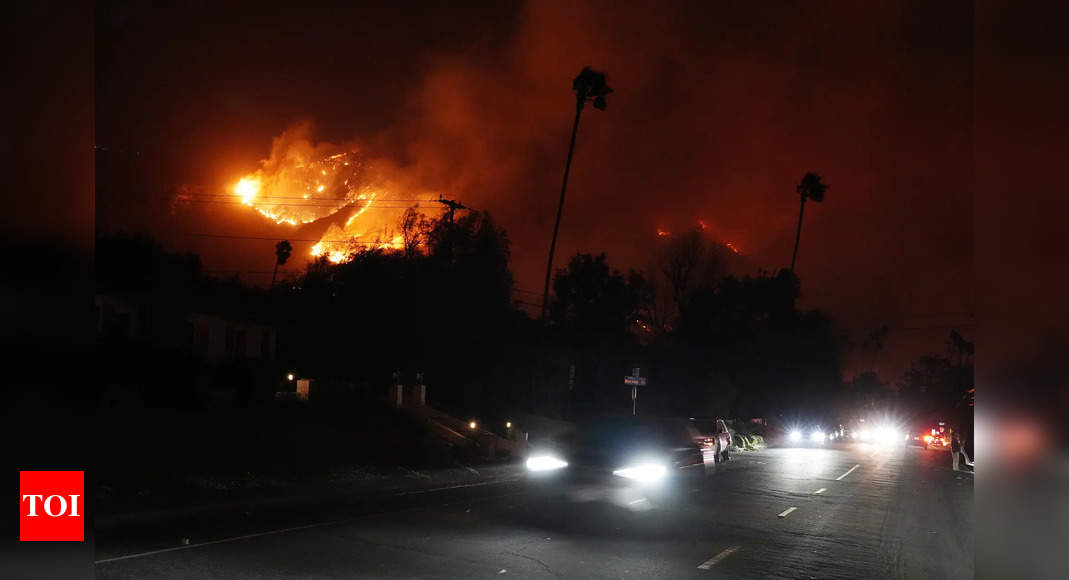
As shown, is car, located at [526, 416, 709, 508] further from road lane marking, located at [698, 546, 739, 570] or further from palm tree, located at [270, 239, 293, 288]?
palm tree, located at [270, 239, 293, 288]

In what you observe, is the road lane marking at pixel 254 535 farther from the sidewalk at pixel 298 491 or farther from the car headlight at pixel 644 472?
the car headlight at pixel 644 472

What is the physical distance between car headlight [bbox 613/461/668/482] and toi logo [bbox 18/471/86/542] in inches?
433

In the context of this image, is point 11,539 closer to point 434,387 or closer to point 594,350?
point 434,387

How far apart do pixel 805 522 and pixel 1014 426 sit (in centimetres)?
1179

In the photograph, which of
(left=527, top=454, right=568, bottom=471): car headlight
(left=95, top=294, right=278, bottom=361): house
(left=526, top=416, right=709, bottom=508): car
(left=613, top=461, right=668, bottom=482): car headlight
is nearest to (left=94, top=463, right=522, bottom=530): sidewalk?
(left=527, top=454, right=568, bottom=471): car headlight

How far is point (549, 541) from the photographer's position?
1284 cm

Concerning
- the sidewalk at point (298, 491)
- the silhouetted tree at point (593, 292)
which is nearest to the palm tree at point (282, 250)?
the silhouetted tree at point (593, 292)

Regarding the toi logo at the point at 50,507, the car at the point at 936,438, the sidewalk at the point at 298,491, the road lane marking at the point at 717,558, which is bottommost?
the car at the point at 936,438

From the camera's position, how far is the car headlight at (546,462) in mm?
21403

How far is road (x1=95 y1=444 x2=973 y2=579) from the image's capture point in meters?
10.5

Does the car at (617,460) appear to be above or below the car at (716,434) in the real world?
above

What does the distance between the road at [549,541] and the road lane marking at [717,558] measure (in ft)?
0.09

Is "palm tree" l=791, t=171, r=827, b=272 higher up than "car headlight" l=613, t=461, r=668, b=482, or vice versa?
"palm tree" l=791, t=171, r=827, b=272

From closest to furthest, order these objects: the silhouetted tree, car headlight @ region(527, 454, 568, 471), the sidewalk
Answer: the sidewalk → car headlight @ region(527, 454, 568, 471) → the silhouetted tree
